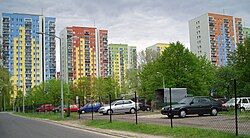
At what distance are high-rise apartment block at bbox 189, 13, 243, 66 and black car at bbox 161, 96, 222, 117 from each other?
270 ft

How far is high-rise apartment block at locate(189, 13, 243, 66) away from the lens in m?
110

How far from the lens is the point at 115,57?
123 meters

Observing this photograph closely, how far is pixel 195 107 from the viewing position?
86.9ft

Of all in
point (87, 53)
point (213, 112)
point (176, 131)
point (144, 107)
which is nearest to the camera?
point (176, 131)

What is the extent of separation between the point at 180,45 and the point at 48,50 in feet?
114

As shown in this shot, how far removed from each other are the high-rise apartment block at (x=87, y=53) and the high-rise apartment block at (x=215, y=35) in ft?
88.0

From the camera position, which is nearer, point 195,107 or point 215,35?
point 195,107

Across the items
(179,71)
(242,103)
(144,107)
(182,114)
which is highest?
(179,71)

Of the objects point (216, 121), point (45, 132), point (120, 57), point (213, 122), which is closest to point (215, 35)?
point (120, 57)

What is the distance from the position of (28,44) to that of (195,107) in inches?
2753

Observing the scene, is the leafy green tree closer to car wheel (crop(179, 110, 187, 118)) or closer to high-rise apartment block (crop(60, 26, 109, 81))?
car wheel (crop(179, 110, 187, 118))

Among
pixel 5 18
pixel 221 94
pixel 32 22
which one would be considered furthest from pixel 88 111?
pixel 5 18

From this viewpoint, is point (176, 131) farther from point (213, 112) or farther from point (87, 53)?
point (87, 53)

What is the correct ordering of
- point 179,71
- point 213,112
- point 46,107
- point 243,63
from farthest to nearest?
point 46,107
point 179,71
point 243,63
point 213,112
